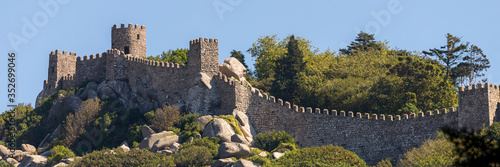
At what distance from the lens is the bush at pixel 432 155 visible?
→ 4331 centimetres

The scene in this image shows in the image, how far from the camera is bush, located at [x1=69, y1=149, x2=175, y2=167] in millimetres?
50469

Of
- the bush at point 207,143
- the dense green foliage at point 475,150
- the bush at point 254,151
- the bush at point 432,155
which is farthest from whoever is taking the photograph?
the bush at point 207,143

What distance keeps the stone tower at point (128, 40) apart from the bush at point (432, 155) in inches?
1074

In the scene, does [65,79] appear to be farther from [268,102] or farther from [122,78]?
[268,102]

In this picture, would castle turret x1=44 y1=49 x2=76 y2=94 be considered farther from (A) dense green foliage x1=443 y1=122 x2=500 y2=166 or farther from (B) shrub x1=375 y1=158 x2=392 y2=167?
(A) dense green foliage x1=443 y1=122 x2=500 y2=166

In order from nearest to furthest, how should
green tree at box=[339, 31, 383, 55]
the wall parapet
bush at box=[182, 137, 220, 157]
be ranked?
the wall parapet
bush at box=[182, 137, 220, 157]
green tree at box=[339, 31, 383, 55]

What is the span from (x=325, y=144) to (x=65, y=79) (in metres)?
25.0

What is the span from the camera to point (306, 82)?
5997 cm

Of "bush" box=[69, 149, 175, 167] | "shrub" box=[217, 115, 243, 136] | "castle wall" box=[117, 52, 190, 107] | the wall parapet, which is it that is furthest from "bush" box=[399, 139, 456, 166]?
"castle wall" box=[117, 52, 190, 107]

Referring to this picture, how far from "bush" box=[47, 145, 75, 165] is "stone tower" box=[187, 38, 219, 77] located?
1074cm

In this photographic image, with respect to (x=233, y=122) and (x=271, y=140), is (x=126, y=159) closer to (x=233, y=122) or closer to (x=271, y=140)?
(x=233, y=122)

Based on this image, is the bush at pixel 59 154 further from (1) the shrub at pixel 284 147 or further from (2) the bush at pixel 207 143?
(1) the shrub at pixel 284 147

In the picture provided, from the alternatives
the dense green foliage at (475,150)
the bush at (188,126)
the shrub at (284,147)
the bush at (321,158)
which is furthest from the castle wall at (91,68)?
the dense green foliage at (475,150)

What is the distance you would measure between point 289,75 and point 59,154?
18.9 m
